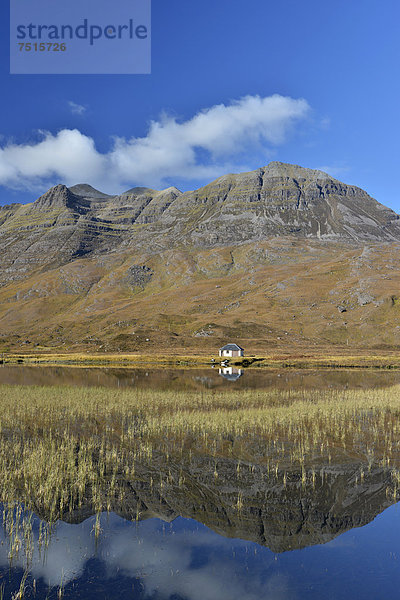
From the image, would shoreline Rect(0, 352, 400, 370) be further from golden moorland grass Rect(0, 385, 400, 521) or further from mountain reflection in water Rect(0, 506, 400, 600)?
mountain reflection in water Rect(0, 506, 400, 600)

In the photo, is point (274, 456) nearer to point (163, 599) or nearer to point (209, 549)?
point (209, 549)

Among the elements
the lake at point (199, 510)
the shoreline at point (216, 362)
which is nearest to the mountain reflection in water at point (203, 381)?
the shoreline at point (216, 362)

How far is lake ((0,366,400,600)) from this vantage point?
10133 millimetres

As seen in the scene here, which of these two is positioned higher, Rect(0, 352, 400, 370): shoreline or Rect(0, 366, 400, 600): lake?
Rect(0, 366, 400, 600): lake

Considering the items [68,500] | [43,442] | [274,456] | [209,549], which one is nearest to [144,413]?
[43,442]

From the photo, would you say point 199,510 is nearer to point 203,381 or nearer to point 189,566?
point 189,566

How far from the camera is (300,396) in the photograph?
40.5 metres

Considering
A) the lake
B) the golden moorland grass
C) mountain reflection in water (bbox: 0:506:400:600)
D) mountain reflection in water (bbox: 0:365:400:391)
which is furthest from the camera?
mountain reflection in water (bbox: 0:365:400:391)

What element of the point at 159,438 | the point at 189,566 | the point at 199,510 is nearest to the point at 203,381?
the point at 159,438

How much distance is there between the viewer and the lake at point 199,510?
33.2 ft

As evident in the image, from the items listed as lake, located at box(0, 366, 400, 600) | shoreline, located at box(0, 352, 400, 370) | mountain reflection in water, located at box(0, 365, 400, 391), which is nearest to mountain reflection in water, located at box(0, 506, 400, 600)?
lake, located at box(0, 366, 400, 600)

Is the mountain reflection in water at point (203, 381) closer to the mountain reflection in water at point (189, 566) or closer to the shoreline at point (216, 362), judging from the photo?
the shoreline at point (216, 362)

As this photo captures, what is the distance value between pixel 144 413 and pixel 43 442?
10.4m

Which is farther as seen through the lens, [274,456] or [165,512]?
[274,456]
